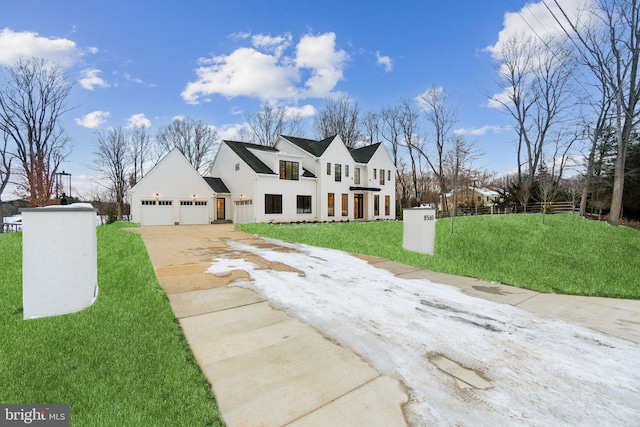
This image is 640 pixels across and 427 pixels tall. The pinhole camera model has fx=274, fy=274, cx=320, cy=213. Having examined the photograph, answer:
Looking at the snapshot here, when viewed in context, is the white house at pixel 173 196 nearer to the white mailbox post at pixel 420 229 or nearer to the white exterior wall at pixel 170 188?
the white exterior wall at pixel 170 188

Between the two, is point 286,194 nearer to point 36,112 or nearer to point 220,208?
point 220,208

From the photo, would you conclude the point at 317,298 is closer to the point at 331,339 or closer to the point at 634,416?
the point at 331,339

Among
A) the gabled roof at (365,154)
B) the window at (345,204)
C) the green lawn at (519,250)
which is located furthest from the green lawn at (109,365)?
the gabled roof at (365,154)

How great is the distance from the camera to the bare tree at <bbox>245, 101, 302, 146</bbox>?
37969mm

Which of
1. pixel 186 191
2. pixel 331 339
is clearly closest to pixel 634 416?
pixel 331 339

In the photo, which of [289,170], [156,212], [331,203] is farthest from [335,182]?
[156,212]

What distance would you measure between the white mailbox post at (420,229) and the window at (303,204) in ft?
45.7

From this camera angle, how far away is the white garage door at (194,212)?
2231 cm

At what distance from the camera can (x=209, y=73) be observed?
896 inches

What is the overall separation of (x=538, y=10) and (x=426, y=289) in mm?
8945

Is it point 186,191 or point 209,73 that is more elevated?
point 209,73

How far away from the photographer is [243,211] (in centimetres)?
2286

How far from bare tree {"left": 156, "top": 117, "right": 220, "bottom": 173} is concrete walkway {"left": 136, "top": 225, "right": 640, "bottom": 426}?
37090 mm

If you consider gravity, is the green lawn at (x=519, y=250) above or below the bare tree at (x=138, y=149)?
below
